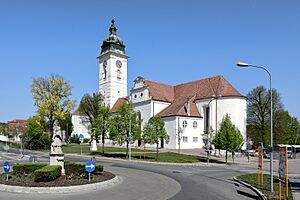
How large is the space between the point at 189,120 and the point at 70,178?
4451cm

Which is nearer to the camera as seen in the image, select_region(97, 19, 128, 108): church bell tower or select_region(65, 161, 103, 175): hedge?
select_region(65, 161, 103, 175): hedge

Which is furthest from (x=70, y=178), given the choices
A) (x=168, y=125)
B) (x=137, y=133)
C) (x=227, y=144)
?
(x=168, y=125)

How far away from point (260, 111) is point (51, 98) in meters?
40.3

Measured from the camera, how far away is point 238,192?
1577cm

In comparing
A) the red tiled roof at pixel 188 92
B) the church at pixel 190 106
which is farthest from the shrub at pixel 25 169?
the red tiled roof at pixel 188 92

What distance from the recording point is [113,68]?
7950 cm

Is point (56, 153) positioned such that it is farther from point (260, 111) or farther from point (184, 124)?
point (260, 111)

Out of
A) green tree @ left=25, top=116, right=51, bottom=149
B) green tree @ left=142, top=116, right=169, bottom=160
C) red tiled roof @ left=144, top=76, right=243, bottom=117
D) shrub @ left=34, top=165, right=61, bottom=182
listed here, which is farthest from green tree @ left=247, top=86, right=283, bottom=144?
shrub @ left=34, top=165, right=61, bottom=182

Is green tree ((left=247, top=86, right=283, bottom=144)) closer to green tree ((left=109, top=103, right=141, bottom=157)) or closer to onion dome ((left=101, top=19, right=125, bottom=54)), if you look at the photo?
green tree ((left=109, top=103, right=141, bottom=157))

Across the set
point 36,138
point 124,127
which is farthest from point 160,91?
point 124,127

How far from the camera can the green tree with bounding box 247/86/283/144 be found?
5912 centimetres

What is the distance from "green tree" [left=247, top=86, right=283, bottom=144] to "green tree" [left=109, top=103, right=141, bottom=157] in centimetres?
3133

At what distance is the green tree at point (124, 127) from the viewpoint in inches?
1506

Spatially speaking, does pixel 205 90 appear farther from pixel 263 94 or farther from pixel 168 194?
pixel 168 194
